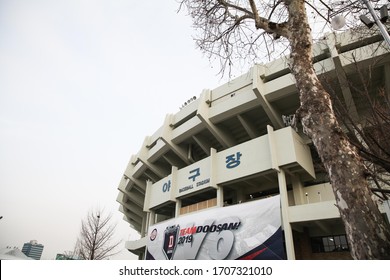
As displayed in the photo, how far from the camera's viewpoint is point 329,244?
12664 mm

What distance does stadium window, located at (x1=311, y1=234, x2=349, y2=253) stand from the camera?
12.2 m

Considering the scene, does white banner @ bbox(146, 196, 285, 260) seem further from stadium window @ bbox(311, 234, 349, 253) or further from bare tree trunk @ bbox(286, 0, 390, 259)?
bare tree trunk @ bbox(286, 0, 390, 259)

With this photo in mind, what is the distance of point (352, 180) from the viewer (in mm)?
2434

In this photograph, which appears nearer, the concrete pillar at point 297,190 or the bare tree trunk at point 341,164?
the bare tree trunk at point 341,164

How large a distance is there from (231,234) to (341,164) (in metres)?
10.1

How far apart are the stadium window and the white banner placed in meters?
4.62

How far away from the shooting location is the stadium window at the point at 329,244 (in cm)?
1224

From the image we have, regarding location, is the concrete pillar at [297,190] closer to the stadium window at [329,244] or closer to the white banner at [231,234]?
the stadium window at [329,244]

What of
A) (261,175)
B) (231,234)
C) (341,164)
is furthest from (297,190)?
(341,164)

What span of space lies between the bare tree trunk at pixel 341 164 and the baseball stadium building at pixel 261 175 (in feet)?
16.4

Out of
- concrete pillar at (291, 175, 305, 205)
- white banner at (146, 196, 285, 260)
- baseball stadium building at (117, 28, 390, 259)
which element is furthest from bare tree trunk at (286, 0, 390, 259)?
concrete pillar at (291, 175, 305, 205)

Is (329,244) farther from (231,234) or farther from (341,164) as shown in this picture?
(341,164)

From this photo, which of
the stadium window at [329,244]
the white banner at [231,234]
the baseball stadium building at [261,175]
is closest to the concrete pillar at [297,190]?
the baseball stadium building at [261,175]
